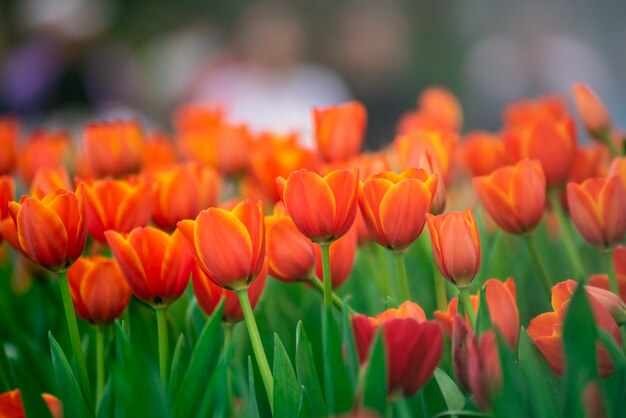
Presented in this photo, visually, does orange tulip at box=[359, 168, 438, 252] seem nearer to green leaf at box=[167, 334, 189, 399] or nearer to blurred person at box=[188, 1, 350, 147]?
green leaf at box=[167, 334, 189, 399]

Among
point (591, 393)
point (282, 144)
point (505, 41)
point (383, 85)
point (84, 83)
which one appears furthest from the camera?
point (505, 41)

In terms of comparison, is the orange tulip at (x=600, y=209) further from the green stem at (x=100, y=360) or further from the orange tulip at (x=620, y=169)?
the green stem at (x=100, y=360)

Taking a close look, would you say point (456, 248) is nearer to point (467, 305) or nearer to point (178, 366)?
point (467, 305)

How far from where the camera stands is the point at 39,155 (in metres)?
1.05

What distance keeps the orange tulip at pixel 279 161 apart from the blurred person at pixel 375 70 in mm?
4077

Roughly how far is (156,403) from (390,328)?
132 millimetres

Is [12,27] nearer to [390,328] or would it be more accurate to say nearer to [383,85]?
[383,85]

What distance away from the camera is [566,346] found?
1.58 feet

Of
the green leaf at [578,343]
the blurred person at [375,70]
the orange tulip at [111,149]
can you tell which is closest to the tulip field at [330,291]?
the green leaf at [578,343]

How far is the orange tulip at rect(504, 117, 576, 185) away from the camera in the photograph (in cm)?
76

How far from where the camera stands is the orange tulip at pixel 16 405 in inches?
21.7

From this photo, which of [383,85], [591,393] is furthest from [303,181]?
[383,85]

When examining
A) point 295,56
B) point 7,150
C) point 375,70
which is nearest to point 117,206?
point 7,150

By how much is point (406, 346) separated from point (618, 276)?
0.25 meters
